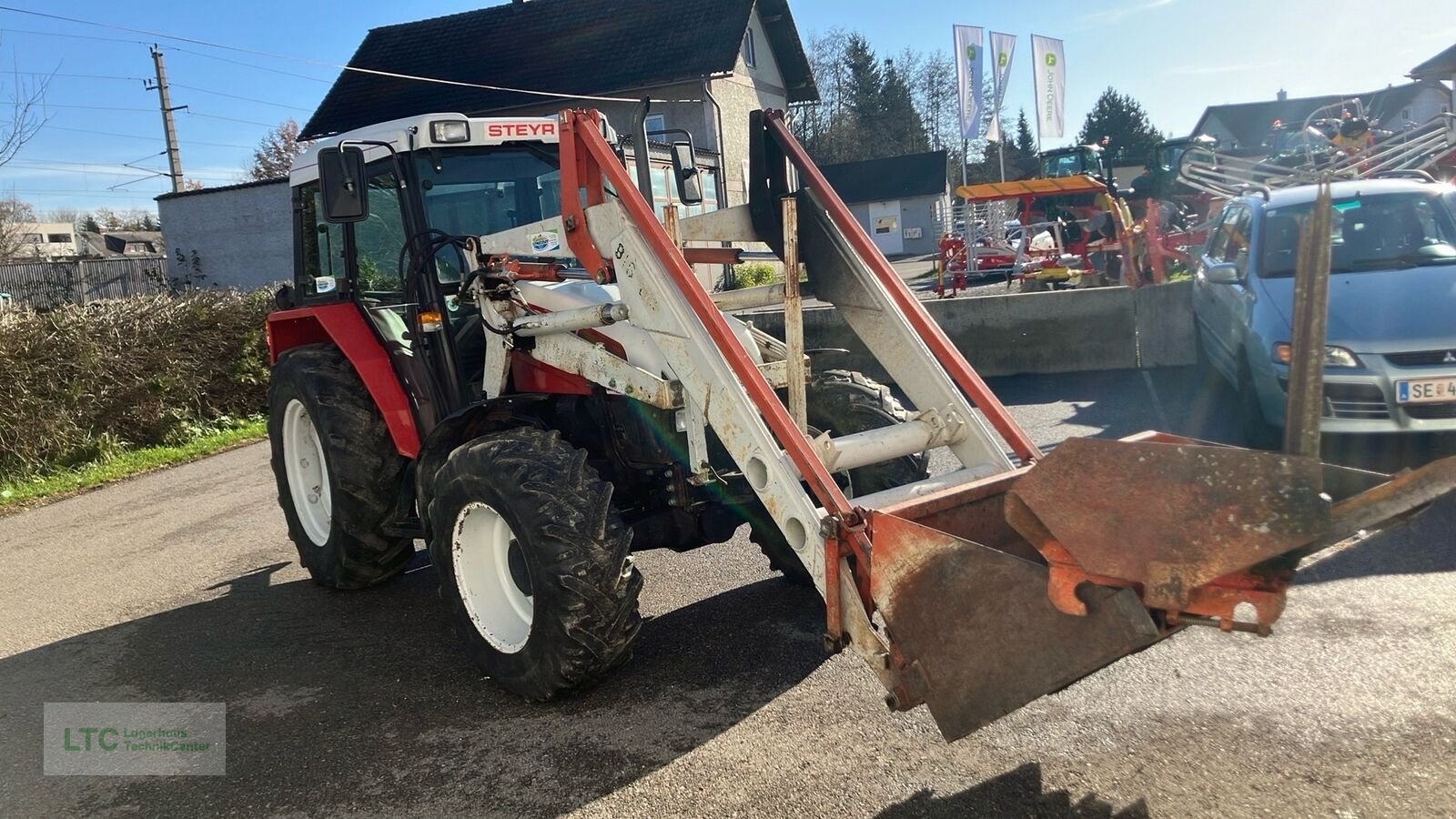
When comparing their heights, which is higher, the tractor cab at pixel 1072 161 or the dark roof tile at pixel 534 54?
the dark roof tile at pixel 534 54

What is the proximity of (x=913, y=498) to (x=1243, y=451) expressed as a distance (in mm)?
1211

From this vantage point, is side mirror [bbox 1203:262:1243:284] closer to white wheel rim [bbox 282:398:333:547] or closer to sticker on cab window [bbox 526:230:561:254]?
sticker on cab window [bbox 526:230:561:254]

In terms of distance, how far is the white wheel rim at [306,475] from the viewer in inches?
234

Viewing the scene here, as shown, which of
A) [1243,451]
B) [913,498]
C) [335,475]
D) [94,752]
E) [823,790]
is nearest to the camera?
[1243,451]

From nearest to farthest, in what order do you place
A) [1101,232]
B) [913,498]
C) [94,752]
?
1. [913,498]
2. [94,752]
3. [1101,232]

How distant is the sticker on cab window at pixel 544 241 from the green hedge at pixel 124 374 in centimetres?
797

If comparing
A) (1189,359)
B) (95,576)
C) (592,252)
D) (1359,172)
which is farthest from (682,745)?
(1359,172)

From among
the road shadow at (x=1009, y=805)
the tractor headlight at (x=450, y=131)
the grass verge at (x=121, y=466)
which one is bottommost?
the road shadow at (x=1009, y=805)

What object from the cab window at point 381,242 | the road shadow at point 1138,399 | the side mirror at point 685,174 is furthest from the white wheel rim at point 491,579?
the road shadow at point 1138,399

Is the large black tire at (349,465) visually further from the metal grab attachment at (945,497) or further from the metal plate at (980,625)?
the metal plate at (980,625)

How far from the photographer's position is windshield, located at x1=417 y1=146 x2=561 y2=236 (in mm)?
4754

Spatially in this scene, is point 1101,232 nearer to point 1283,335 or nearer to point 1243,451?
point 1283,335

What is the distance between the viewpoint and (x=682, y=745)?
11.9 feet

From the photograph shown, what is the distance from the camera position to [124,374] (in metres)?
10.8
